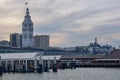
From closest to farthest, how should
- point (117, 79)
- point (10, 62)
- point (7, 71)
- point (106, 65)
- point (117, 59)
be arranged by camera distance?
point (117, 79) → point (7, 71) → point (10, 62) → point (106, 65) → point (117, 59)

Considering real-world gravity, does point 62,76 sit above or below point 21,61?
below

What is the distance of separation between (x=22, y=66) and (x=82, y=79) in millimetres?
41731

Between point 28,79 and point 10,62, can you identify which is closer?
point 28,79

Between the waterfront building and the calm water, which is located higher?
the waterfront building

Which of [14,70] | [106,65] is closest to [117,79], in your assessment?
[14,70]

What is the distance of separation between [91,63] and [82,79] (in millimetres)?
119152

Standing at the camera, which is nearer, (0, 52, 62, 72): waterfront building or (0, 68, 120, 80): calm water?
(0, 68, 120, 80): calm water

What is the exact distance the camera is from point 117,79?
248ft

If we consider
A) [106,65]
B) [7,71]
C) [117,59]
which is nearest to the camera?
[7,71]

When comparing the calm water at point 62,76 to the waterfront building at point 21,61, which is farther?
the waterfront building at point 21,61

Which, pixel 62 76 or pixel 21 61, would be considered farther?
pixel 21 61

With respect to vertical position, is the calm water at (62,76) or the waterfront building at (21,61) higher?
the waterfront building at (21,61)

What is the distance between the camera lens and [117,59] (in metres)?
197

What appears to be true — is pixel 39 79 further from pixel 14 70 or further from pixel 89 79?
pixel 14 70
